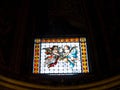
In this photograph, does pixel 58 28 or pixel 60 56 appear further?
pixel 58 28

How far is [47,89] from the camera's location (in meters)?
8.96

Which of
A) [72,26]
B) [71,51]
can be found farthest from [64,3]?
[71,51]

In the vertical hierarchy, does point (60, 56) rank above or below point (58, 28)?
below
